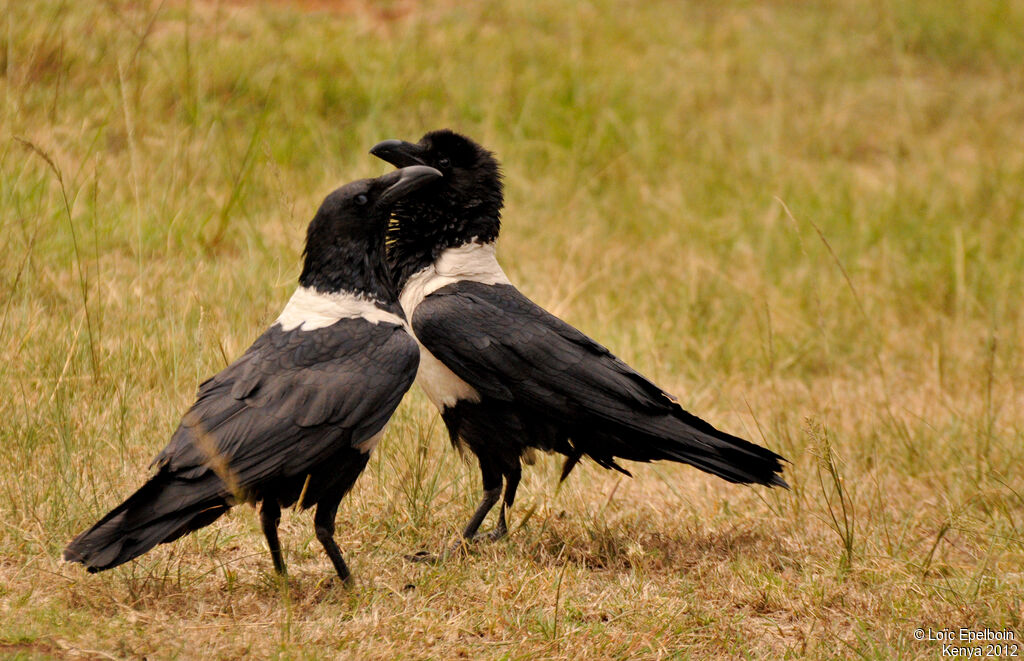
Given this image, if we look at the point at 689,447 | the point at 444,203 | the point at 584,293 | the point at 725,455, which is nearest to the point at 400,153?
the point at 444,203

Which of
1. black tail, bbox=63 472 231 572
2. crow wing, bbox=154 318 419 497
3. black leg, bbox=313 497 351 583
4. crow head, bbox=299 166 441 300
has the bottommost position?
black leg, bbox=313 497 351 583

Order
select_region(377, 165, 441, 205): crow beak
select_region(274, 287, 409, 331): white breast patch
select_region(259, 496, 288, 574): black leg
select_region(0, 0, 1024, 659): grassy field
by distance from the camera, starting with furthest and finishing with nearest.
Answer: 1. select_region(377, 165, 441, 205): crow beak
2. select_region(274, 287, 409, 331): white breast patch
3. select_region(0, 0, 1024, 659): grassy field
4. select_region(259, 496, 288, 574): black leg

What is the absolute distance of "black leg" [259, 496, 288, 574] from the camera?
3.31m

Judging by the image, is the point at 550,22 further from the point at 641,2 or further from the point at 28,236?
the point at 28,236

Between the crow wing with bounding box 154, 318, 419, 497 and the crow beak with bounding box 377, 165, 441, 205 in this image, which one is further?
the crow beak with bounding box 377, 165, 441, 205

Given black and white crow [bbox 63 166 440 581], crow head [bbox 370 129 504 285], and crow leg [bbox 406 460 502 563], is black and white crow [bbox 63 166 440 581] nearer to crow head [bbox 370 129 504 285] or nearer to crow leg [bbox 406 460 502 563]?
crow head [bbox 370 129 504 285]

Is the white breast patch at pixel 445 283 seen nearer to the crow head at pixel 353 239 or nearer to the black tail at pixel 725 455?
the crow head at pixel 353 239

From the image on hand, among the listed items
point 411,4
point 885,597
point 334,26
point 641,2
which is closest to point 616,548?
point 885,597

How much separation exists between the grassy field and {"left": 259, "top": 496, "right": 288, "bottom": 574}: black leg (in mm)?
123

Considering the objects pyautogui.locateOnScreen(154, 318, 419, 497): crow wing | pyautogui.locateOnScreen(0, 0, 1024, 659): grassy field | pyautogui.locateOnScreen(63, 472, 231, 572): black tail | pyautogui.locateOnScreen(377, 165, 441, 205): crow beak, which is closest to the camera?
pyautogui.locateOnScreen(63, 472, 231, 572): black tail

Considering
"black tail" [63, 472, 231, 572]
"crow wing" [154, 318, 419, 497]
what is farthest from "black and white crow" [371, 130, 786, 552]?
"black tail" [63, 472, 231, 572]

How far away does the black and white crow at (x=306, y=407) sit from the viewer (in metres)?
2.99

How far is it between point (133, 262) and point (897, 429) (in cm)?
365

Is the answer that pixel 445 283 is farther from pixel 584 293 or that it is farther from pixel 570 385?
pixel 584 293
